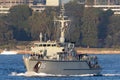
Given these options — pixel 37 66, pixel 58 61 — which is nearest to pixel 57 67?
pixel 58 61

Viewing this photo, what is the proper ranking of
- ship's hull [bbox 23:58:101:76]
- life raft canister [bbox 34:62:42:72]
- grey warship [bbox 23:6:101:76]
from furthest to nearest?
life raft canister [bbox 34:62:42:72] → grey warship [bbox 23:6:101:76] → ship's hull [bbox 23:58:101:76]

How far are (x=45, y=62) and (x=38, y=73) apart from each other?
1.84 m

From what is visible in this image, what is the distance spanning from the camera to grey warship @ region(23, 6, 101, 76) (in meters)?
114

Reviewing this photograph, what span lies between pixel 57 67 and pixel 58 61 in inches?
26.1

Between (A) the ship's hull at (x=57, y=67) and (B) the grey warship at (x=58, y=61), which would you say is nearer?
(A) the ship's hull at (x=57, y=67)

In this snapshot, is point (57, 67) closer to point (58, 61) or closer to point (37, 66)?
point (58, 61)

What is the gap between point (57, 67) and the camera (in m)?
114

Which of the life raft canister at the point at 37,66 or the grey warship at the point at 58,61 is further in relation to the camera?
the life raft canister at the point at 37,66

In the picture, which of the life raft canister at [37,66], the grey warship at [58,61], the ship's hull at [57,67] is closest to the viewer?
the ship's hull at [57,67]

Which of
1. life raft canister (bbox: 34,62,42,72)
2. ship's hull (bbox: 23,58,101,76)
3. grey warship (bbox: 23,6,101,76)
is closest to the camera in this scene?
ship's hull (bbox: 23,58,101,76)

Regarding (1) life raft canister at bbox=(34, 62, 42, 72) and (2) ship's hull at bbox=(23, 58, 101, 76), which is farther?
(1) life raft canister at bbox=(34, 62, 42, 72)

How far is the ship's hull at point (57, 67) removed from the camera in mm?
113750

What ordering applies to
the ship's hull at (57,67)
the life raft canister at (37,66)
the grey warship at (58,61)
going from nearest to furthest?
the ship's hull at (57,67), the grey warship at (58,61), the life raft canister at (37,66)

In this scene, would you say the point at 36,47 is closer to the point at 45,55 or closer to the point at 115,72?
the point at 45,55
